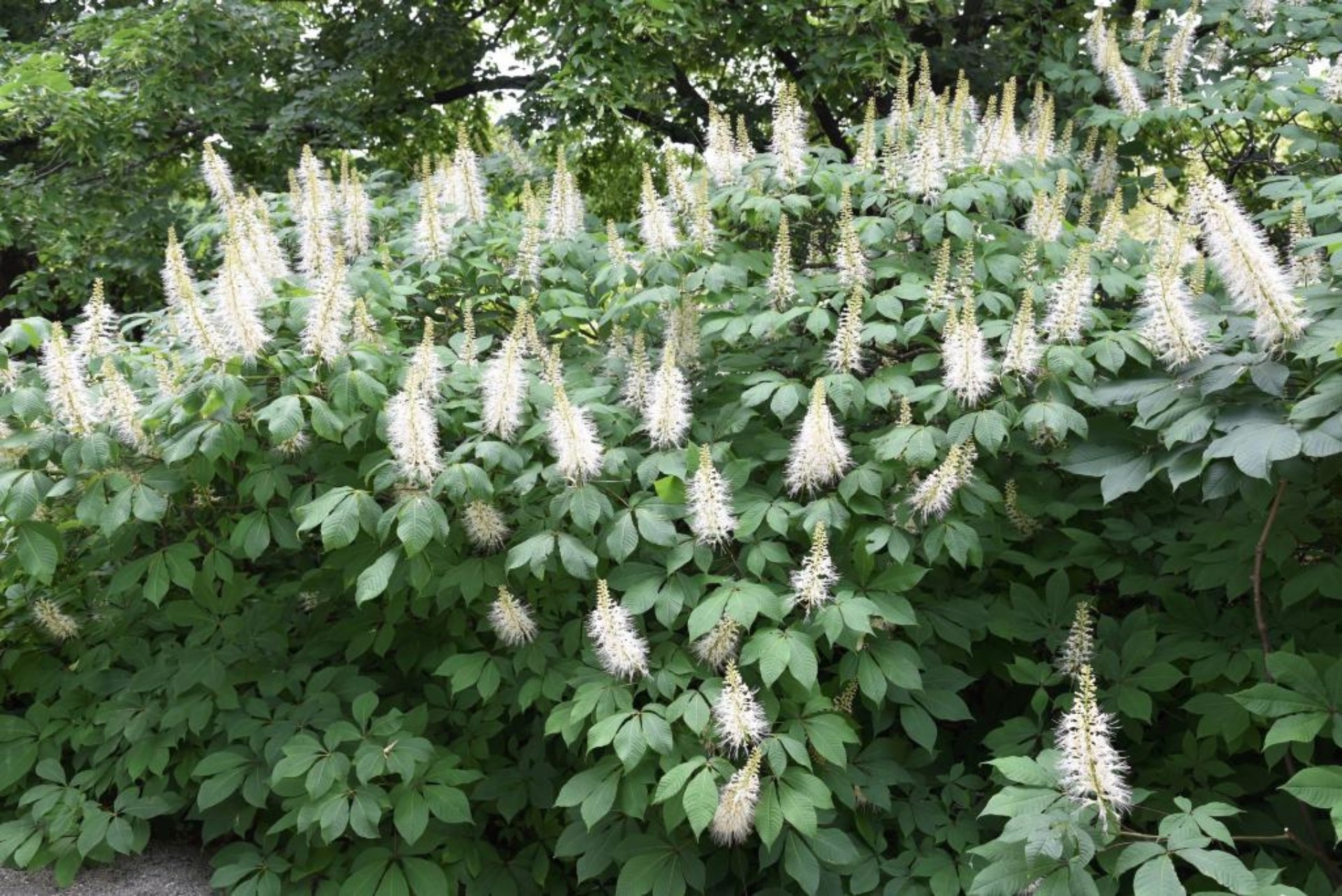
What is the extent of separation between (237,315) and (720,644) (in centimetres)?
180

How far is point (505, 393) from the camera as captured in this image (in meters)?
3.32

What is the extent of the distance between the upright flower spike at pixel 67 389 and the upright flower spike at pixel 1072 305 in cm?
299

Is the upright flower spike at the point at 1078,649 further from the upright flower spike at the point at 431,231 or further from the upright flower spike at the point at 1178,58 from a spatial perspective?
the upright flower spike at the point at 431,231

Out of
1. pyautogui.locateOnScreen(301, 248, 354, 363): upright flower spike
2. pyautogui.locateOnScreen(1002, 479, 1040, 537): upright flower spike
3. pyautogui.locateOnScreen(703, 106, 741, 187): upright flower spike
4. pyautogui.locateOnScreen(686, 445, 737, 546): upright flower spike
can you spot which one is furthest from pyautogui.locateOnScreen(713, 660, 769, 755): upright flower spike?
pyautogui.locateOnScreen(703, 106, 741, 187): upright flower spike

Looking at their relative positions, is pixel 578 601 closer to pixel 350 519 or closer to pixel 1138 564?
pixel 350 519

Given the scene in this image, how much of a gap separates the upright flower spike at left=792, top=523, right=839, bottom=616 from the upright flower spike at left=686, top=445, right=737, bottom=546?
9.8 inches

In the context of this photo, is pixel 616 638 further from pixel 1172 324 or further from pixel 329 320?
pixel 1172 324

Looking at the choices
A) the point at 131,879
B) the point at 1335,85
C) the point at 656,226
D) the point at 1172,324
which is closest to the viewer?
the point at 1172,324

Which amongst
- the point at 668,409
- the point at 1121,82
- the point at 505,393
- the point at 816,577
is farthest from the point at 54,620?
the point at 1121,82

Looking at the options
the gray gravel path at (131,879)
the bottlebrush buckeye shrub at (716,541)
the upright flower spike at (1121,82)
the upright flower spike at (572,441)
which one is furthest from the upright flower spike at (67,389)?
the upright flower spike at (1121,82)

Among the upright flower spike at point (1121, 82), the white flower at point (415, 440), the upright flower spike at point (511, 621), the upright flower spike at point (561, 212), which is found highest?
the upright flower spike at point (1121, 82)

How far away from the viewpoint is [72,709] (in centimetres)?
423

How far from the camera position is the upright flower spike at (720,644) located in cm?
317

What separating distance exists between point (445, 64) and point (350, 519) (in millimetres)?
5851
